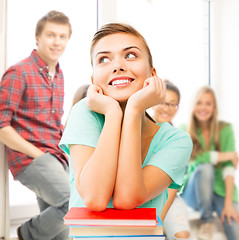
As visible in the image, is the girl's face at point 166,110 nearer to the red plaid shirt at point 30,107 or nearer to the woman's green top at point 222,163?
the woman's green top at point 222,163

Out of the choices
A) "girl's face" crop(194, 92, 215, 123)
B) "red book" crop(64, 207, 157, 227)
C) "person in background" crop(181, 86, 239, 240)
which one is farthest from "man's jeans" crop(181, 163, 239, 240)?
"red book" crop(64, 207, 157, 227)

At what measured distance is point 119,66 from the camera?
92cm

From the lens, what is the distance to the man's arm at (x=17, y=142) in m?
1.98

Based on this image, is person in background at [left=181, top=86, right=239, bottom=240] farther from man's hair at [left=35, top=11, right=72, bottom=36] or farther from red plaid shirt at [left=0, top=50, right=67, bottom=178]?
man's hair at [left=35, top=11, right=72, bottom=36]

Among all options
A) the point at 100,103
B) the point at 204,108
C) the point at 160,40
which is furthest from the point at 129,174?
the point at 160,40

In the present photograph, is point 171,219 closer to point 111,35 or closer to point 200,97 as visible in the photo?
point 111,35

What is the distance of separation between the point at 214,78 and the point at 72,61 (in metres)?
1.28

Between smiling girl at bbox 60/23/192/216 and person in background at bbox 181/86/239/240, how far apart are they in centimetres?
157

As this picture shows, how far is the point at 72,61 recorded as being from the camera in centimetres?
237

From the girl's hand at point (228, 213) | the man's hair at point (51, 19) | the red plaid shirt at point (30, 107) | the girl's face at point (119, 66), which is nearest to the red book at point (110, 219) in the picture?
the girl's face at point (119, 66)

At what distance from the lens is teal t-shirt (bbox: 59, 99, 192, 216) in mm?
917

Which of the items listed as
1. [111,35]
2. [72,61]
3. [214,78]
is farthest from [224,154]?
[111,35]

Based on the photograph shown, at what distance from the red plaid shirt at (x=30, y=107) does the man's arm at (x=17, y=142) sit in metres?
0.03

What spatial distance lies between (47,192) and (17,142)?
1.06ft
